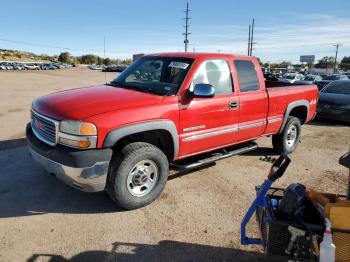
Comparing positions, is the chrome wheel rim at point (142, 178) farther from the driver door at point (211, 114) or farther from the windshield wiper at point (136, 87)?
the windshield wiper at point (136, 87)

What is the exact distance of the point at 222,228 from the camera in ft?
12.1

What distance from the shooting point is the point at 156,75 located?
4797mm

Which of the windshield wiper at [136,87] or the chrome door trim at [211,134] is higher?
the windshield wiper at [136,87]

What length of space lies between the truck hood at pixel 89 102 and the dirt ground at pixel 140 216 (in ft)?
3.97

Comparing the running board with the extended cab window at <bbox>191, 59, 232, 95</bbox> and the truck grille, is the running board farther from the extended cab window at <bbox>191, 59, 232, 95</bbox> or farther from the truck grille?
the truck grille

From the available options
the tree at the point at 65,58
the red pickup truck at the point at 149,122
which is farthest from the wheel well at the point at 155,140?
the tree at the point at 65,58

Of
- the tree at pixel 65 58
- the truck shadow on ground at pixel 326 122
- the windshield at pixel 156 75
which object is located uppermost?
the tree at pixel 65 58

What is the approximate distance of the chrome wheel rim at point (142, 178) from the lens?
3972mm

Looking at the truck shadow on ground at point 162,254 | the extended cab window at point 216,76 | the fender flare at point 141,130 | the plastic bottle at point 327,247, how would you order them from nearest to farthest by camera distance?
the plastic bottle at point 327,247 → the truck shadow on ground at point 162,254 → the fender flare at point 141,130 → the extended cab window at point 216,76

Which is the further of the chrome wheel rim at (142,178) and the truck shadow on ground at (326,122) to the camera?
the truck shadow on ground at (326,122)

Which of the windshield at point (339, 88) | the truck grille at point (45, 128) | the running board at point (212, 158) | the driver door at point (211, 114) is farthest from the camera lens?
the windshield at point (339, 88)

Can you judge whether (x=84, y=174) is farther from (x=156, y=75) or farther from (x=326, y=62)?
(x=326, y=62)

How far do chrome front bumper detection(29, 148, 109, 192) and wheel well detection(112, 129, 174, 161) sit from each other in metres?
0.42

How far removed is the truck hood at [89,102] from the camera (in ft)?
12.1
